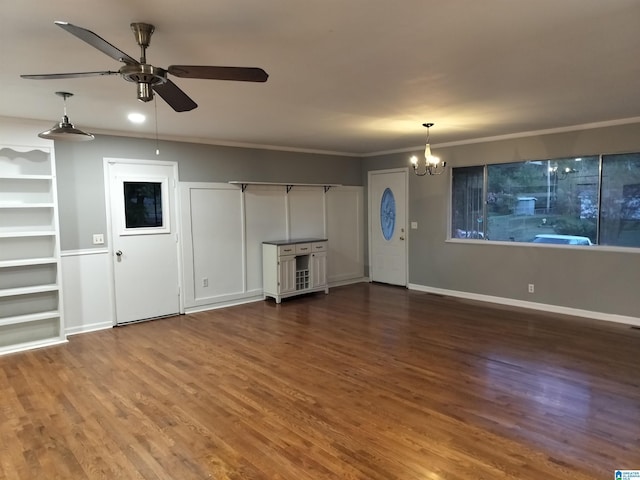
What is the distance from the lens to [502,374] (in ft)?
11.9

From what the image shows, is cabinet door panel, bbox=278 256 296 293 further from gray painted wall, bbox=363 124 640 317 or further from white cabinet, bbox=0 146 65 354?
white cabinet, bbox=0 146 65 354

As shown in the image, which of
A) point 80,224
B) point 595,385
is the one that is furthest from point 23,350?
point 595,385

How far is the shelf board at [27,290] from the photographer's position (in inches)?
173

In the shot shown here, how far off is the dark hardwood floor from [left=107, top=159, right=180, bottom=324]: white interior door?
461mm

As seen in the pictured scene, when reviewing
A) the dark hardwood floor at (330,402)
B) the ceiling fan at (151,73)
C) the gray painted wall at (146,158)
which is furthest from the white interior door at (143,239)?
the ceiling fan at (151,73)

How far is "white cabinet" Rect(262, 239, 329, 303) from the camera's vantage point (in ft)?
20.9

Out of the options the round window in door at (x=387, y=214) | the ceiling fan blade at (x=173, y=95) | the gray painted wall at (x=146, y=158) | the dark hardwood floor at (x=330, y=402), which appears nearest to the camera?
the ceiling fan blade at (x=173, y=95)

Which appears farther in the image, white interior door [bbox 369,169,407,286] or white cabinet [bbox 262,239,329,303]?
white interior door [bbox 369,169,407,286]

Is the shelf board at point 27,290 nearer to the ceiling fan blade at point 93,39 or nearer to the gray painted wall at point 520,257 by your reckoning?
the ceiling fan blade at point 93,39

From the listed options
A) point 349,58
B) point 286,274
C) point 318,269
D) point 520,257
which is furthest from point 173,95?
point 520,257

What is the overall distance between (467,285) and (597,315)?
5.73ft

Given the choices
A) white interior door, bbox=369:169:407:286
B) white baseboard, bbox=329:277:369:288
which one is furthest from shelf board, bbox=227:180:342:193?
white baseboard, bbox=329:277:369:288

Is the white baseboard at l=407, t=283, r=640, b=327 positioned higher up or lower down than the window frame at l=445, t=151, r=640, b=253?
lower down

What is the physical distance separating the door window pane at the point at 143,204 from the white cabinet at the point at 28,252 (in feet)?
2.82
